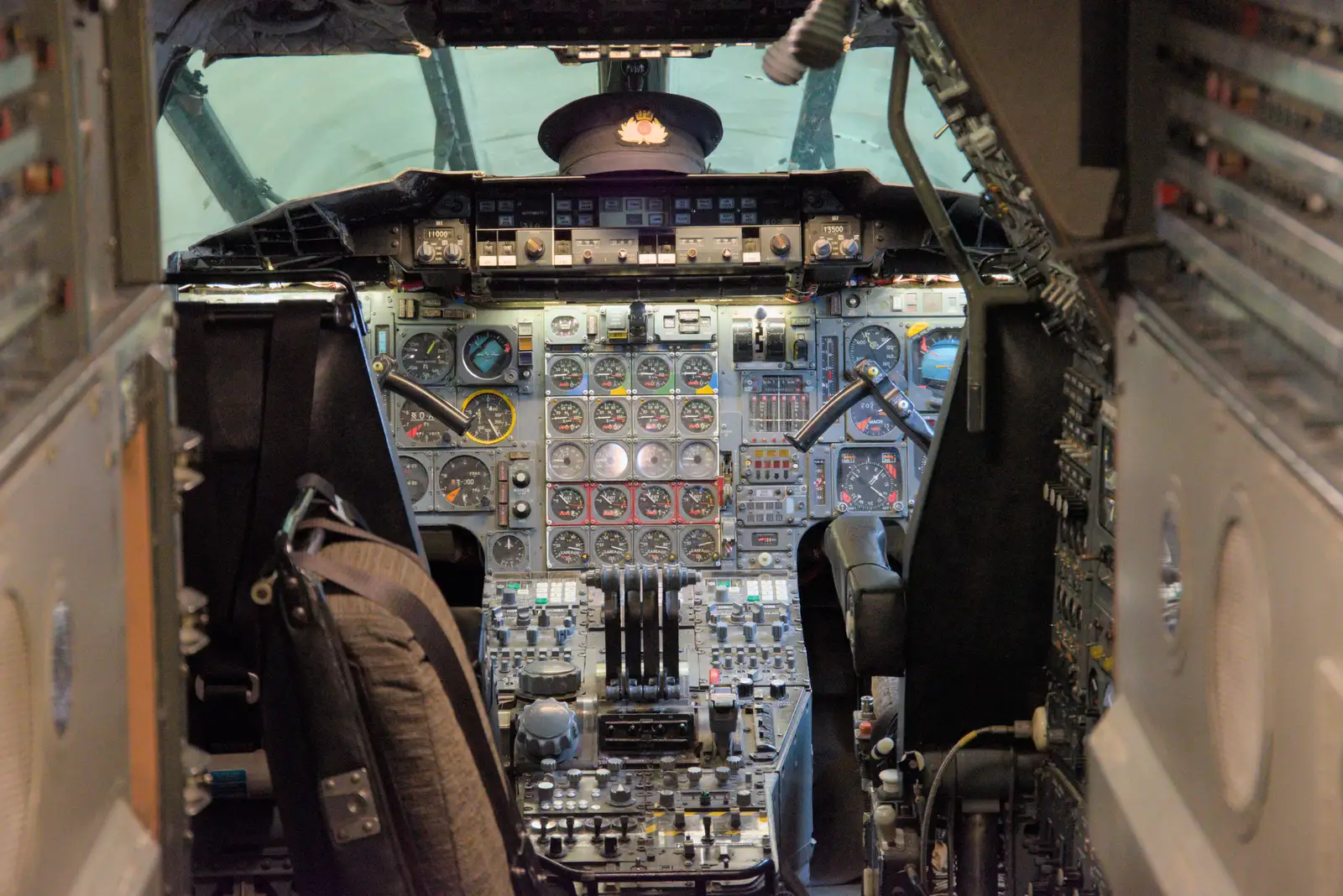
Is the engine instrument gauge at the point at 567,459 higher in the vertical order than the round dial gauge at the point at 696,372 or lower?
lower

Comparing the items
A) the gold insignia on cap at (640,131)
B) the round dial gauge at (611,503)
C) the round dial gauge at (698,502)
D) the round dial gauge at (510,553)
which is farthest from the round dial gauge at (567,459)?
the gold insignia on cap at (640,131)

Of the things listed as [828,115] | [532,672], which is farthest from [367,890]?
[828,115]

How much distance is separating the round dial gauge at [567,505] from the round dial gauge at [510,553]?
23 centimetres

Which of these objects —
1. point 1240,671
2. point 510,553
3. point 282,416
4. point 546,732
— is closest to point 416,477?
point 510,553

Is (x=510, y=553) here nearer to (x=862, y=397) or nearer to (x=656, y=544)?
(x=656, y=544)

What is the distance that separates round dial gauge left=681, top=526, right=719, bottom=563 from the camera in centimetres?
704

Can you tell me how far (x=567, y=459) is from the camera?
7.05m

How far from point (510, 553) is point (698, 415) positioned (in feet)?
3.79

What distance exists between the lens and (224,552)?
3.01 metres

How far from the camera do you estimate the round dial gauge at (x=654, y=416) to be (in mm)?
7094

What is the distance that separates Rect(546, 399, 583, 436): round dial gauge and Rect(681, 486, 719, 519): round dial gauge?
0.63 m

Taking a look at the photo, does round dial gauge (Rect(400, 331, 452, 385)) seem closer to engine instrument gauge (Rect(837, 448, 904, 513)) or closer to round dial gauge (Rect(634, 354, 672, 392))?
round dial gauge (Rect(634, 354, 672, 392))

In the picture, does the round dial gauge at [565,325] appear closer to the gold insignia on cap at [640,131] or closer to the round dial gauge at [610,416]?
the round dial gauge at [610,416]

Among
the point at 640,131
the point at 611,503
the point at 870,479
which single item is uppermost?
the point at 640,131
